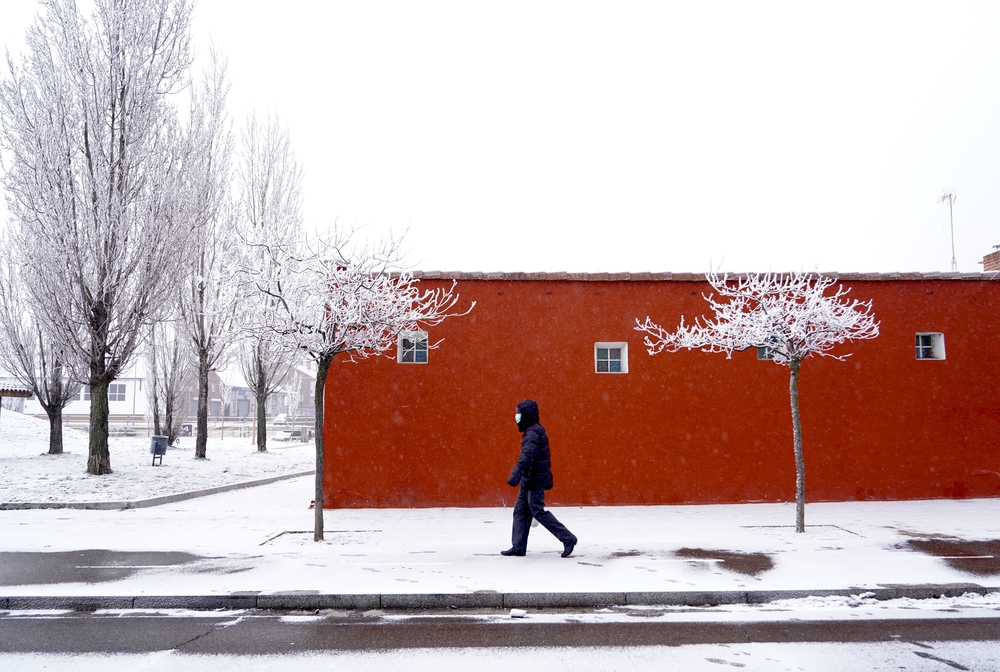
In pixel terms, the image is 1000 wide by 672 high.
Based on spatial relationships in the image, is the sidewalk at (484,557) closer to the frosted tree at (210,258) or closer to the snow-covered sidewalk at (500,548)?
the snow-covered sidewalk at (500,548)

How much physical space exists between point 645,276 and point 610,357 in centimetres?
A: 159

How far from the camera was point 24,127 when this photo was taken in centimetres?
1423

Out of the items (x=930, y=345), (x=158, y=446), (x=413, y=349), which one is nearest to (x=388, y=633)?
(x=413, y=349)

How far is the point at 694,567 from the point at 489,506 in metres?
4.74

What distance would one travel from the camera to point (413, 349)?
37.8 ft

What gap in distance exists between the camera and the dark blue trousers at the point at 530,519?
295 inches

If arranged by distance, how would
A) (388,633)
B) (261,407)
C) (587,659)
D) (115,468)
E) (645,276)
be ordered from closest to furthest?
(587,659), (388,633), (645,276), (115,468), (261,407)

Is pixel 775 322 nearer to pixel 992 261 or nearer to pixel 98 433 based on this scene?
pixel 992 261

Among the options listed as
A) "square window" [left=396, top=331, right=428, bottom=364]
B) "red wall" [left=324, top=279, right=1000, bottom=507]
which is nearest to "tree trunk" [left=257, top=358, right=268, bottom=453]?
"red wall" [left=324, top=279, right=1000, bottom=507]

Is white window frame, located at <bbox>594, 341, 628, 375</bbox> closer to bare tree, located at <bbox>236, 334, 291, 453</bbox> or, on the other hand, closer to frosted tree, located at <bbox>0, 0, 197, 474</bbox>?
frosted tree, located at <bbox>0, 0, 197, 474</bbox>

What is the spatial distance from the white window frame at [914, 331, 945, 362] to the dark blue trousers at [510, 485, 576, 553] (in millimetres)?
8430

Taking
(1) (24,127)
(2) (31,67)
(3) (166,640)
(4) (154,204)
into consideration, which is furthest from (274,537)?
(2) (31,67)

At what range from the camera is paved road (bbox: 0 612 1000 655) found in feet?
16.4

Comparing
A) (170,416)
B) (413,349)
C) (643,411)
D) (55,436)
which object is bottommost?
(55,436)
